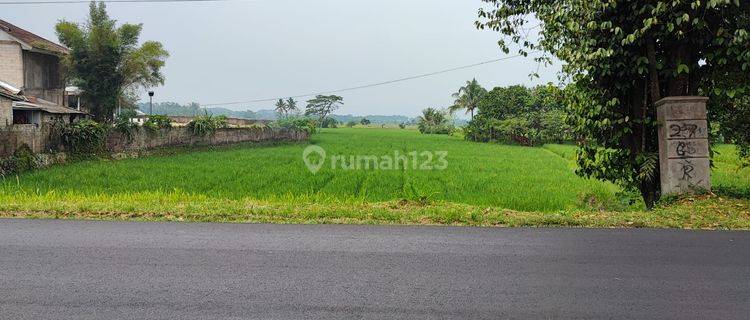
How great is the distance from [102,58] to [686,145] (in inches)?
1052

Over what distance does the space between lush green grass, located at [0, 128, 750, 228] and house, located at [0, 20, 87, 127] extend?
6.39 m

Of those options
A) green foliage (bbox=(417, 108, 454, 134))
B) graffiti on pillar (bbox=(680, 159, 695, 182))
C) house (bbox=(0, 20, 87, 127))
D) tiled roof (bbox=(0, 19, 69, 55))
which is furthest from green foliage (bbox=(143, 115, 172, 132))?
green foliage (bbox=(417, 108, 454, 134))

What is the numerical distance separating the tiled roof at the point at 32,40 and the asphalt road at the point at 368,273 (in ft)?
80.6

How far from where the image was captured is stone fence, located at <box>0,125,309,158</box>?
14.6 meters

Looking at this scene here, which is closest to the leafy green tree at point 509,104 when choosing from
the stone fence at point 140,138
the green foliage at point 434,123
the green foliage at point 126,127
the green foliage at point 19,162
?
the green foliage at point 434,123

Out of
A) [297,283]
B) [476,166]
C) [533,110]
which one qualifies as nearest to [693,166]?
[297,283]

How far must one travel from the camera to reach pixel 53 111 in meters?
23.3

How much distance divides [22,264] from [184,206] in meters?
3.03

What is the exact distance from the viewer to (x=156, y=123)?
71.8 ft

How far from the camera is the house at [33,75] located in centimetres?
2277

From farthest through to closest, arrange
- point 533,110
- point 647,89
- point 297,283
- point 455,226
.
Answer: point 533,110 → point 647,89 → point 455,226 → point 297,283

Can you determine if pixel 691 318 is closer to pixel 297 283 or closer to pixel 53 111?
pixel 297 283

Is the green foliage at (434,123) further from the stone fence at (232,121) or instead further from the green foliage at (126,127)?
the green foliage at (126,127)

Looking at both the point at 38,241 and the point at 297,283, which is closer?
the point at 297,283
